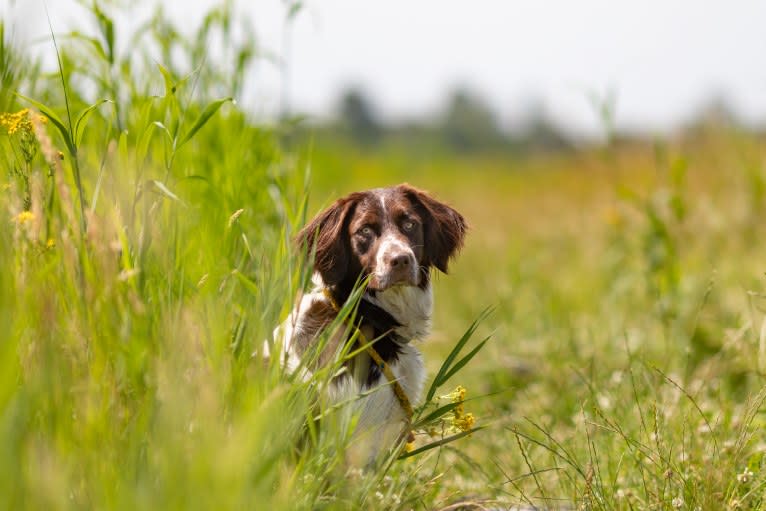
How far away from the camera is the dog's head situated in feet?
9.46

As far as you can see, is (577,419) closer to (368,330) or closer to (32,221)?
(368,330)

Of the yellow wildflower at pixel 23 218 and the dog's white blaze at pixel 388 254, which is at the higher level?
the yellow wildflower at pixel 23 218

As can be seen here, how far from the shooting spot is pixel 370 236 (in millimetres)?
2973

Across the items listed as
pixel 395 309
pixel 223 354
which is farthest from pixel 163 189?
pixel 395 309

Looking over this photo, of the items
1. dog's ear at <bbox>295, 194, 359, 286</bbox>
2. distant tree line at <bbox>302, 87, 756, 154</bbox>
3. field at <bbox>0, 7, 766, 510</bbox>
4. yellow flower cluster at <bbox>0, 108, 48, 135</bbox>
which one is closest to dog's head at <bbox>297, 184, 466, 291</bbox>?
dog's ear at <bbox>295, 194, 359, 286</bbox>

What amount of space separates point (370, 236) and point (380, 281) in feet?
0.72

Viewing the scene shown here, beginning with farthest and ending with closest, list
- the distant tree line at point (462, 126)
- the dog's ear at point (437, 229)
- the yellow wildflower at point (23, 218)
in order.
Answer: the distant tree line at point (462, 126) → the dog's ear at point (437, 229) → the yellow wildflower at point (23, 218)

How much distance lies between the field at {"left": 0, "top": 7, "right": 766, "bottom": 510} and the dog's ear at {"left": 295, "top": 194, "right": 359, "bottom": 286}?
0.28ft

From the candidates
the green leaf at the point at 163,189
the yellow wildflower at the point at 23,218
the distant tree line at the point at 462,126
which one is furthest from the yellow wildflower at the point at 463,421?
the distant tree line at the point at 462,126

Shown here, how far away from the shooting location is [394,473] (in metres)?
2.59

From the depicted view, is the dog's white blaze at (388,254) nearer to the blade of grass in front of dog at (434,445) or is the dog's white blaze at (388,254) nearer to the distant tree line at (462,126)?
the blade of grass in front of dog at (434,445)

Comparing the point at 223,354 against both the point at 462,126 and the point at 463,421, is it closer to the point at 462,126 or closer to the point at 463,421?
the point at 463,421

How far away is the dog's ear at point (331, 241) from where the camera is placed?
2.96 metres

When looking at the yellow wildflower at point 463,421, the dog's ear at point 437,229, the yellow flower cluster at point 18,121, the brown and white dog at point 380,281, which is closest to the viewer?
the yellow flower cluster at point 18,121
